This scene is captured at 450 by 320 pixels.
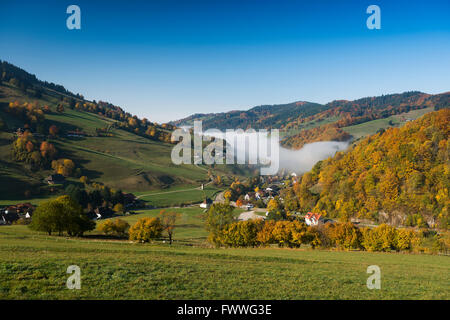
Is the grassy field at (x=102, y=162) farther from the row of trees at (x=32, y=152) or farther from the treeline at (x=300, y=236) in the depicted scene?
the treeline at (x=300, y=236)

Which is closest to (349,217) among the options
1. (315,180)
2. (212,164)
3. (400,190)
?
(400,190)

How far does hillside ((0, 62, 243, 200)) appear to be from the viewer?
105 m

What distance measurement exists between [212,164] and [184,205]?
8271cm

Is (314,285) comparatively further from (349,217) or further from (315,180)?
(315,180)

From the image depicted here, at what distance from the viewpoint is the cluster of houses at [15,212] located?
225 ft

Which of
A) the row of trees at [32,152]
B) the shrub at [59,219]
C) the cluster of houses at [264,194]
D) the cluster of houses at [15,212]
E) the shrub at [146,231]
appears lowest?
the cluster of houses at [264,194]

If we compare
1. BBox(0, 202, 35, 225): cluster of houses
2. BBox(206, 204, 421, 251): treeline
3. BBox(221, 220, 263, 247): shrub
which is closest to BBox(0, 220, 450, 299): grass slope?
BBox(221, 220, 263, 247): shrub

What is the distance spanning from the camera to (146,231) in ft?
134

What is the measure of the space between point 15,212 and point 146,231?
5551cm

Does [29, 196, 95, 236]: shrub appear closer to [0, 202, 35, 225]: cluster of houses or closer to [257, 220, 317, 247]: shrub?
[257, 220, 317, 247]: shrub

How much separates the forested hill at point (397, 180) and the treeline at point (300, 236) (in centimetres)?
3752

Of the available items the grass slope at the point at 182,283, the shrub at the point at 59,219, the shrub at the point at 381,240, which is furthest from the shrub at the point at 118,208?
the grass slope at the point at 182,283

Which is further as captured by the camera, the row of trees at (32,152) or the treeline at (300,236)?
the row of trees at (32,152)

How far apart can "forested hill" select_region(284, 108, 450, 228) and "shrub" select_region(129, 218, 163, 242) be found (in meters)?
69.4
